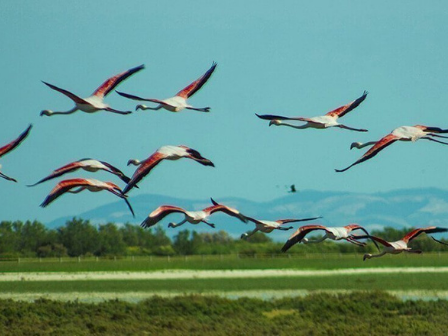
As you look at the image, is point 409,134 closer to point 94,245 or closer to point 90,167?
point 90,167

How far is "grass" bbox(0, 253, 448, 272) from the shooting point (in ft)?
271

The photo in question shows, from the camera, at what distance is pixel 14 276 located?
73375 mm

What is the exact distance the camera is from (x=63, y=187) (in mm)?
15531

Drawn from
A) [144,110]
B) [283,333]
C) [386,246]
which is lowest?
[283,333]

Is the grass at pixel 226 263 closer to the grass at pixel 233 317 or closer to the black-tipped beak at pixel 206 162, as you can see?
the grass at pixel 233 317

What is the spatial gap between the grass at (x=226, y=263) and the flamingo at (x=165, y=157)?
2474 inches

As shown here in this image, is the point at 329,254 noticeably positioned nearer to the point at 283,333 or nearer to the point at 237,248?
the point at 237,248

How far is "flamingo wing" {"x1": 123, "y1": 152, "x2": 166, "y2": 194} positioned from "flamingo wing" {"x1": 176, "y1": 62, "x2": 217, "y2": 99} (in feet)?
9.20

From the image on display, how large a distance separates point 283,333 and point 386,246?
23810 millimetres

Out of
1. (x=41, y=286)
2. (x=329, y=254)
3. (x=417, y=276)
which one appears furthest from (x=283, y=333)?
(x=329, y=254)

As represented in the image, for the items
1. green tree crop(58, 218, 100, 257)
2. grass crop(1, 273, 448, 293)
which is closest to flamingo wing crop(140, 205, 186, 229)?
grass crop(1, 273, 448, 293)

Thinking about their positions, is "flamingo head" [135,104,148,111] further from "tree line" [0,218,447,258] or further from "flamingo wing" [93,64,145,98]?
"tree line" [0,218,447,258]

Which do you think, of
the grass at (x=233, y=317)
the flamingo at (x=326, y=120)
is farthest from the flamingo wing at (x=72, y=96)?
the grass at (x=233, y=317)

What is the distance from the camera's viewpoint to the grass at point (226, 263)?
82.8m
